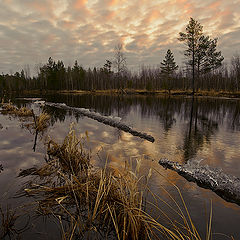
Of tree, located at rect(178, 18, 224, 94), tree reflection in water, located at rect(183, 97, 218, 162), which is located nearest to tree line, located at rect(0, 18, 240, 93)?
tree, located at rect(178, 18, 224, 94)

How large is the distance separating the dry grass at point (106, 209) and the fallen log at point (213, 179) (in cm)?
91

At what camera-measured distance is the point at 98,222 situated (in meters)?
2.47

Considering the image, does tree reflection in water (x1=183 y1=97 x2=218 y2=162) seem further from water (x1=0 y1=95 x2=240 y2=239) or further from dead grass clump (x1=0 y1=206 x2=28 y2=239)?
dead grass clump (x1=0 y1=206 x2=28 y2=239)

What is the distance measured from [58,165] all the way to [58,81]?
69.1 m

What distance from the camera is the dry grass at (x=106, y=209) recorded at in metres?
2.07

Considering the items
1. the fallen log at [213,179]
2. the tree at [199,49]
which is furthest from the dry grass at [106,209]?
the tree at [199,49]

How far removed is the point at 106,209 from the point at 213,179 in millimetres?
2652

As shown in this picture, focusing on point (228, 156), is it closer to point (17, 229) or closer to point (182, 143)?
point (182, 143)

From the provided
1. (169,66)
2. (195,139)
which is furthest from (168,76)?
(195,139)

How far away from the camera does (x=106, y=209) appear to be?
2172 millimetres

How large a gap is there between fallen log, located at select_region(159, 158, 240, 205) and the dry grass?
0.91 m

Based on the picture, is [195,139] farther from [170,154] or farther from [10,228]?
[10,228]

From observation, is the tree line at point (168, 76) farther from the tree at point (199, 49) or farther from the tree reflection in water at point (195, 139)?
the tree reflection in water at point (195, 139)

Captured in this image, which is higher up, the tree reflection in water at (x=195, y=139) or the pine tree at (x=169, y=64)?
the pine tree at (x=169, y=64)
